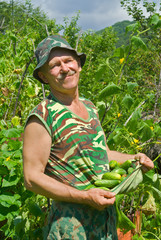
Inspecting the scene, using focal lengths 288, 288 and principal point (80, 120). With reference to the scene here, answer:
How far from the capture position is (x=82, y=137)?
1.40m

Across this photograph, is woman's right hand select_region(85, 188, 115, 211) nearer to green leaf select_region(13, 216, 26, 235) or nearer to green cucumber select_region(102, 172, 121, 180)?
green cucumber select_region(102, 172, 121, 180)

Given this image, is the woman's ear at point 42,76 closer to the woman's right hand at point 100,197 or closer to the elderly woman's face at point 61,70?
the elderly woman's face at point 61,70

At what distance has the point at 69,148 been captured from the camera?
1.37 m

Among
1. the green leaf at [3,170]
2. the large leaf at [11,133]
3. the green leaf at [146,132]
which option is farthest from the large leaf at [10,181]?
the green leaf at [146,132]

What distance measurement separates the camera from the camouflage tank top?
53.9 inches

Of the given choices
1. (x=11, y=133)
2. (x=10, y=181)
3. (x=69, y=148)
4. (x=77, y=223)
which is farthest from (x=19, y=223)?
(x=69, y=148)

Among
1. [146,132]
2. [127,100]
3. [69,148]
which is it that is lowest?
[69,148]

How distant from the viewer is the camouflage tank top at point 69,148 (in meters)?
1.37

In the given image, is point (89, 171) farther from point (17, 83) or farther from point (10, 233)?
point (17, 83)

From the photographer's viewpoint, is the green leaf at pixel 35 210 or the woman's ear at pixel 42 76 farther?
the green leaf at pixel 35 210

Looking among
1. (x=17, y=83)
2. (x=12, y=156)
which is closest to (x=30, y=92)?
(x=17, y=83)

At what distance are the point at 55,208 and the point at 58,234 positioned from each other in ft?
0.39

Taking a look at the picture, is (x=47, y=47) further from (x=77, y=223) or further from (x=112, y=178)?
(x=77, y=223)

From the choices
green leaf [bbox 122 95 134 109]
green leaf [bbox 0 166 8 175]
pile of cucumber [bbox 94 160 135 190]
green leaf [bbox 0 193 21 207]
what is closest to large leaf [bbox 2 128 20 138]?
green leaf [bbox 0 166 8 175]
